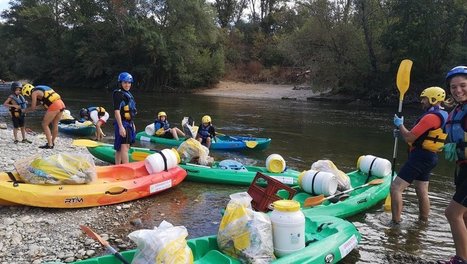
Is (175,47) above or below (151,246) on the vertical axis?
above

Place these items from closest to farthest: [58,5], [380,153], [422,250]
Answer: [422,250] < [380,153] < [58,5]

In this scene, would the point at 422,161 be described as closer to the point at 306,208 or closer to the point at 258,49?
the point at 306,208

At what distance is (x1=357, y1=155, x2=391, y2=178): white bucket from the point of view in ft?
24.8

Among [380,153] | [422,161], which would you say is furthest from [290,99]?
[422,161]

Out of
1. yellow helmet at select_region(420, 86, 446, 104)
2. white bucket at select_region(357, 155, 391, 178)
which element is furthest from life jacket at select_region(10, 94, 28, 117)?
yellow helmet at select_region(420, 86, 446, 104)

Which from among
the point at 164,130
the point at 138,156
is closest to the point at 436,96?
the point at 138,156

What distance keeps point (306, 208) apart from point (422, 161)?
1.66 metres

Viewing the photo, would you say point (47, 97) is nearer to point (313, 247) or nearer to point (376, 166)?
point (376, 166)

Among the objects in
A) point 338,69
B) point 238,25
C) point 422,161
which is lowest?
→ point 422,161

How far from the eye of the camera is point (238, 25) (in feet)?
165

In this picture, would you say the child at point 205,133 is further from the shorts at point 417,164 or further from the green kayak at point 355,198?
the shorts at point 417,164

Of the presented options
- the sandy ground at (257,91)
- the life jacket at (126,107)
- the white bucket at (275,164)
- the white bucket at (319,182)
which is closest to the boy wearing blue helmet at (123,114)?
the life jacket at (126,107)

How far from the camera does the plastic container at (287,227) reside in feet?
13.5

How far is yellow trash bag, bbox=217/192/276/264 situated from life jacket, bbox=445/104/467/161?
1.89 m
